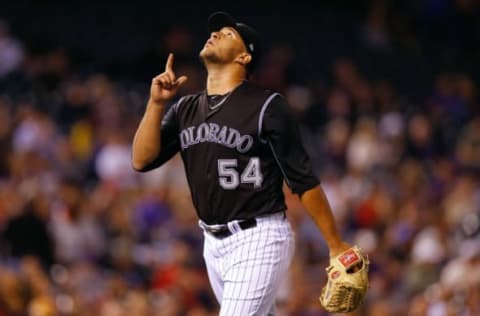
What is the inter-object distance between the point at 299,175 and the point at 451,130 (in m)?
8.07

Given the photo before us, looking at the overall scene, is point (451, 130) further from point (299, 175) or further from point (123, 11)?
point (299, 175)

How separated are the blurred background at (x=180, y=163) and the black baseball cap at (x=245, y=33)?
11.0 feet

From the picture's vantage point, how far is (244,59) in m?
5.81

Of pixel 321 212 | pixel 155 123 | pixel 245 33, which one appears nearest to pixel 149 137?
pixel 155 123

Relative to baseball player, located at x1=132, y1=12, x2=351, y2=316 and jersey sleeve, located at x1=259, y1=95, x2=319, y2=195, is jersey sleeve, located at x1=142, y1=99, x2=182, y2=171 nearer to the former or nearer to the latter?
baseball player, located at x1=132, y1=12, x2=351, y2=316

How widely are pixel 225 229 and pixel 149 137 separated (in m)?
0.56

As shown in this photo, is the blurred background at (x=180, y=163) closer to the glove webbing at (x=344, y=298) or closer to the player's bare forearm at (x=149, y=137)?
the glove webbing at (x=344, y=298)

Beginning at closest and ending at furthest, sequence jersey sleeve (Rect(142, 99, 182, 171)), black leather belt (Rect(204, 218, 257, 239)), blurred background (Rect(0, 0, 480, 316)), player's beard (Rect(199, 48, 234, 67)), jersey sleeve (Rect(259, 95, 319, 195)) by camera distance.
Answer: jersey sleeve (Rect(259, 95, 319, 195)), black leather belt (Rect(204, 218, 257, 239)), player's beard (Rect(199, 48, 234, 67)), jersey sleeve (Rect(142, 99, 182, 171)), blurred background (Rect(0, 0, 480, 316))

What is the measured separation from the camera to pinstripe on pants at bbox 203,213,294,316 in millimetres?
5602

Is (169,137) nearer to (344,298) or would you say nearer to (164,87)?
(164,87)

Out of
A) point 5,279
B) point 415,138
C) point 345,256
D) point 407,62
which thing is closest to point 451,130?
point 415,138

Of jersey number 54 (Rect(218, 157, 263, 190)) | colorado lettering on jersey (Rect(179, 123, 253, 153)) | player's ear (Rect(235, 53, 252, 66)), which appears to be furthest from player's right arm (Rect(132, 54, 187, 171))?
jersey number 54 (Rect(218, 157, 263, 190))

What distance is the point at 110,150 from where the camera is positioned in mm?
12562

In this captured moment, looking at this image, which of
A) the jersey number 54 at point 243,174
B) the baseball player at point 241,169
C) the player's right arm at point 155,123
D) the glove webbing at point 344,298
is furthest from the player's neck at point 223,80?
the glove webbing at point 344,298
